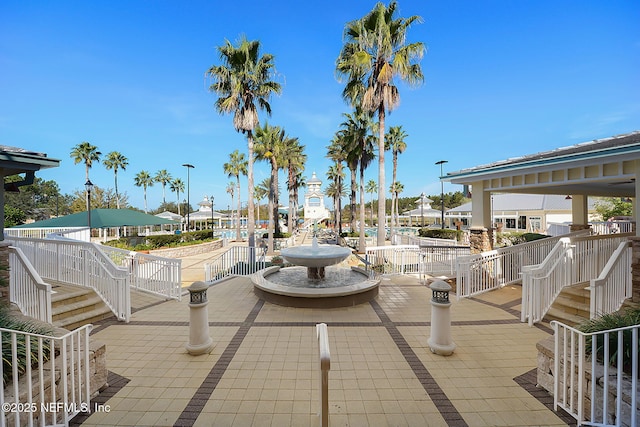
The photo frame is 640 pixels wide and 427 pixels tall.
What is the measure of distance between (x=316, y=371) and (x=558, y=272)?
5.84 m

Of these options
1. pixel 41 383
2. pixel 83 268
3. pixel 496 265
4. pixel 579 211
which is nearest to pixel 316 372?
A: pixel 41 383

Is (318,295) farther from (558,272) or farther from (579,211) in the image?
(579,211)

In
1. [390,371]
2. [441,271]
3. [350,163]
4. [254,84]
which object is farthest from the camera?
[350,163]

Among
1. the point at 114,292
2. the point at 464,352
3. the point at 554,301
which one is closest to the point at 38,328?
the point at 114,292

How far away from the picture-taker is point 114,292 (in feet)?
19.4

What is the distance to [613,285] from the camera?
481cm

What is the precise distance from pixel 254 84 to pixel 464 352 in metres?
16.5

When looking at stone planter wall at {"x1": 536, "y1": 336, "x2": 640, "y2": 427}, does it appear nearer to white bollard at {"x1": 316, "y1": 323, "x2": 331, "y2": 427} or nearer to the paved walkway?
the paved walkway

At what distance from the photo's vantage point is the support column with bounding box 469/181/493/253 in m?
9.47

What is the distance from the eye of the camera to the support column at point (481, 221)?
9.47 meters

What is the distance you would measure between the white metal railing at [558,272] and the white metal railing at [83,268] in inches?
350

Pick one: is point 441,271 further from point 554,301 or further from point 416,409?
point 416,409

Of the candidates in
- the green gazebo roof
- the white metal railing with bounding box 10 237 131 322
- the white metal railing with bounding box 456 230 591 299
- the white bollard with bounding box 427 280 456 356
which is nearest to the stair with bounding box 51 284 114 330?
the white metal railing with bounding box 10 237 131 322

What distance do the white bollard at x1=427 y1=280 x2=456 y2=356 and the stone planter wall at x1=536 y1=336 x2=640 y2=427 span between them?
117cm
